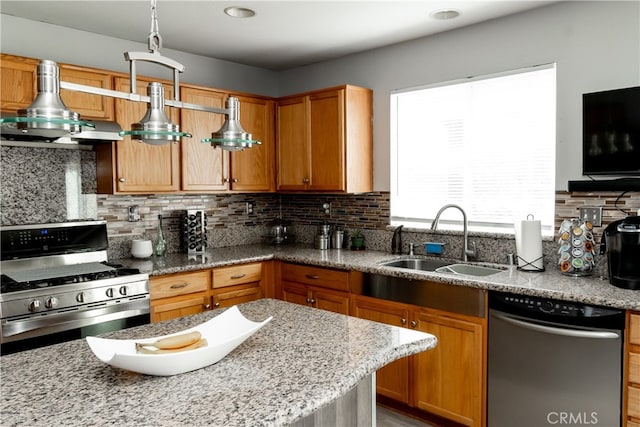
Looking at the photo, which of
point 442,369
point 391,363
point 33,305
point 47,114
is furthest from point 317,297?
point 47,114

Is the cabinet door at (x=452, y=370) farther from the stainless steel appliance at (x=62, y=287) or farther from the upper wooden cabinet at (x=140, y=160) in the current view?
the upper wooden cabinet at (x=140, y=160)

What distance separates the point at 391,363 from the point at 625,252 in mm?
1509

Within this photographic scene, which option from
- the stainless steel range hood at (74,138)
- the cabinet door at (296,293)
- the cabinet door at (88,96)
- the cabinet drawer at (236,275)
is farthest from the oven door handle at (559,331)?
the cabinet door at (88,96)

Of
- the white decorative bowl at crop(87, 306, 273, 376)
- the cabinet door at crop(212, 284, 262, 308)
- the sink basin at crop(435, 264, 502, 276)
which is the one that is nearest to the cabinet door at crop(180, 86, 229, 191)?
the cabinet door at crop(212, 284, 262, 308)

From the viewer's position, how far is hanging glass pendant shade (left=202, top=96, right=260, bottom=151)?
186cm

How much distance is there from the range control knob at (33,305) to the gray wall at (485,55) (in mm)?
1685

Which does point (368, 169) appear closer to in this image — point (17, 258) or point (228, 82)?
point (228, 82)

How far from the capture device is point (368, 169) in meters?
4.04

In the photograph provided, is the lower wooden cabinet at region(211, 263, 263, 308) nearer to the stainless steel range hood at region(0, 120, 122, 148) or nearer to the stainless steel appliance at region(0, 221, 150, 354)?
the stainless steel appliance at region(0, 221, 150, 354)

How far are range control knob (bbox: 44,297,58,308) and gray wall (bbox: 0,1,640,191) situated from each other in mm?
1683

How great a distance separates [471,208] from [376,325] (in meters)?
1.92

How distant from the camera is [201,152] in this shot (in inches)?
152

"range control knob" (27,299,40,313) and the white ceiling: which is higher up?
the white ceiling

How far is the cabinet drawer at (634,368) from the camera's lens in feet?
7.18
